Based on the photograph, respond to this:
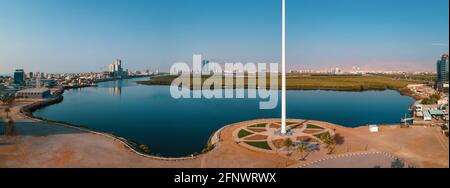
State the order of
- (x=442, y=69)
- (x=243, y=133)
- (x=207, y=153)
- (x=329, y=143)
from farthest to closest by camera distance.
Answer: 1. (x=442, y=69)
2. (x=243, y=133)
3. (x=329, y=143)
4. (x=207, y=153)

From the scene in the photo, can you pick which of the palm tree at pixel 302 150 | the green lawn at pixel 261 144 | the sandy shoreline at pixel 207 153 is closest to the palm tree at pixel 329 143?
the sandy shoreline at pixel 207 153

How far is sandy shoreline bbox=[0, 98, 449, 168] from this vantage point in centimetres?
2128

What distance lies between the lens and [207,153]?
2416cm

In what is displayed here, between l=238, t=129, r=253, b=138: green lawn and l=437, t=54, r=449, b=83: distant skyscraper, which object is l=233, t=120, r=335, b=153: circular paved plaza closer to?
l=238, t=129, r=253, b=138: green lawn

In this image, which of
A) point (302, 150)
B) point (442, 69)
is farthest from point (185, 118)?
point (442, 69)

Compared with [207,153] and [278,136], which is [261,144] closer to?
[278,136]

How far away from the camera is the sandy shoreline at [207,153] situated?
69.8 feet

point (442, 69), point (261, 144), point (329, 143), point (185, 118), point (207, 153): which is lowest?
point (185, 118)

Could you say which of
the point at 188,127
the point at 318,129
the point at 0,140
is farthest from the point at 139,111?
the point at 318,129

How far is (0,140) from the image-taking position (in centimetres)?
2789

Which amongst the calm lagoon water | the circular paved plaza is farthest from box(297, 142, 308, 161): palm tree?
the calm lagoon water

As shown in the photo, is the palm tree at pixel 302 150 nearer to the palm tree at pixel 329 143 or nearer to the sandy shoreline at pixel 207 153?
the sandy shoreline at pixel 207 153
